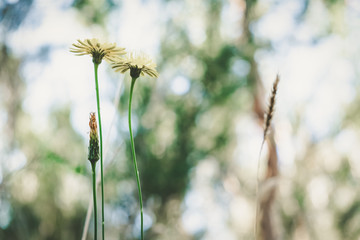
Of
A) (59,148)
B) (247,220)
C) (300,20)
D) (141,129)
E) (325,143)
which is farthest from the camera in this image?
(247,220)

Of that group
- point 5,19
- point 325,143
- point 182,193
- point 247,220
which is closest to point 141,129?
point 182,193

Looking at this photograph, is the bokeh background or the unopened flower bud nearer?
the unopened flower bud

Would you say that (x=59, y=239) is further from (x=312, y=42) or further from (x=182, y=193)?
(x=312, y=42)

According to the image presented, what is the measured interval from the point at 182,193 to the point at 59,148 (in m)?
1.19

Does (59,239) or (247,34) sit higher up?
(247,34)

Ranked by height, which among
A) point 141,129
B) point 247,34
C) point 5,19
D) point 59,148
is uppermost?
point 247,34

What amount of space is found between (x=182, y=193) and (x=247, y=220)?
2.44 meters

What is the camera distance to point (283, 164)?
3.05m

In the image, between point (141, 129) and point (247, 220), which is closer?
point (141, 129)

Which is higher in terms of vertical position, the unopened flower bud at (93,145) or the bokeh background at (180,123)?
the bokeh background at (180,123)

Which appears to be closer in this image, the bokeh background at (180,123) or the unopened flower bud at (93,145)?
the unopened flower bud at (93,145)

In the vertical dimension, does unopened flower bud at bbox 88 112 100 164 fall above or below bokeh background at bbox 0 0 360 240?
below

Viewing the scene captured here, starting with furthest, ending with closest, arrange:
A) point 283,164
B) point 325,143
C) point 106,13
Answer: point 325,143, point 283,164, point 106,13

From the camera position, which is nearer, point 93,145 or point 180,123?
point 93,145
